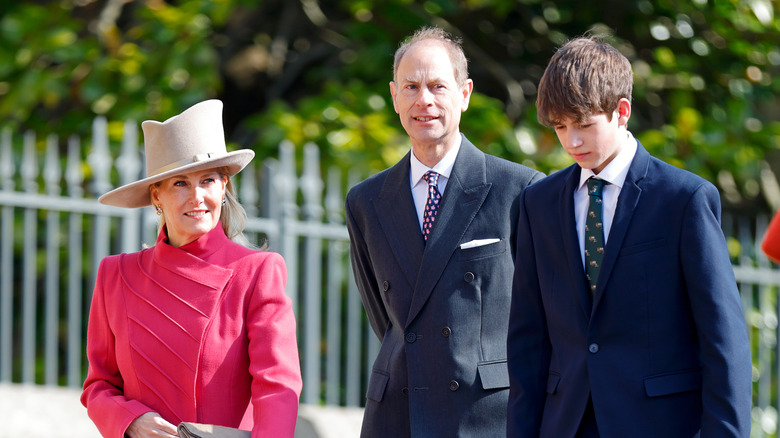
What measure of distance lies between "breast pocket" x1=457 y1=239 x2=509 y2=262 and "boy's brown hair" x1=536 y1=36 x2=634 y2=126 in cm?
54

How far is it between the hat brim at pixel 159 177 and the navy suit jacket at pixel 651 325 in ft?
2.99

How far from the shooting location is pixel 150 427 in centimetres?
291

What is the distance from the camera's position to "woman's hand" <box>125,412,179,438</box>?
114 inches

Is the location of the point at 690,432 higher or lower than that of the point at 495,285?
lower

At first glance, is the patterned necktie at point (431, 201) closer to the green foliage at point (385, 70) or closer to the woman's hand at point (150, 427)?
the woman's hand at point (150, 427)

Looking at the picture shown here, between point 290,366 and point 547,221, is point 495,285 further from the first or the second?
point 290,366

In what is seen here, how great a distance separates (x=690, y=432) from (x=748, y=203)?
5585mm

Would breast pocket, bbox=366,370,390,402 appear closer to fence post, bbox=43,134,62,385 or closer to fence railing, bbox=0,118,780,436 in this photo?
fence railing, bbox=0,118,780,436

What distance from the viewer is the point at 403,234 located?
3.34 metres

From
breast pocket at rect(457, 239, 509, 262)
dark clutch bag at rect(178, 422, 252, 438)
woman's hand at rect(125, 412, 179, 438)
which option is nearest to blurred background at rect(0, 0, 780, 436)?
breast pocket at rect(457, 239, 509, 262)

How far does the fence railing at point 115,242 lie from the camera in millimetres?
5738

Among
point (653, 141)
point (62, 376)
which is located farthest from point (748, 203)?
point (62, 376)

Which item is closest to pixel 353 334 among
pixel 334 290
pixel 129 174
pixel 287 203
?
pixel 334 290

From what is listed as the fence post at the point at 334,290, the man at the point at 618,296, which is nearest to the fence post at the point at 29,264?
the fence post at the point at 334,290
